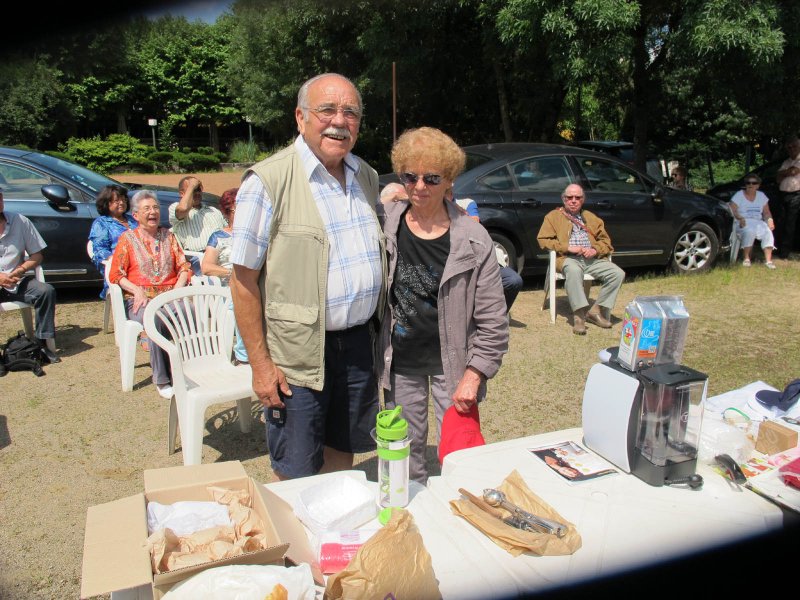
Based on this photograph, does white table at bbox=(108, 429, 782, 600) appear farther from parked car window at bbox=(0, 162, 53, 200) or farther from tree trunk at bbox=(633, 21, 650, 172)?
tree trunk at bbox=(633, 21, 650, 172)

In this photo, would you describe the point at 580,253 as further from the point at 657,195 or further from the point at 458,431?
the point at 458,431

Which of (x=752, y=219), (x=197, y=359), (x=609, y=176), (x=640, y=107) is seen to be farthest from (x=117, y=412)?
(x=640, y=107)

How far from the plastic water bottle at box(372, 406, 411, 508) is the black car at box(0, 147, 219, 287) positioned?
19.1ft

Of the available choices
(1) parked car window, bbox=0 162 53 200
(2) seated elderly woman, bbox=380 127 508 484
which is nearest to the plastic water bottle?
(2) seated elderly woman, bbox=380 127 508 484

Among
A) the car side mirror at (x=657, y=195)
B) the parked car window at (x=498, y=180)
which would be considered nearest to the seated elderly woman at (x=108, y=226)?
the parked car window at (x=498, y=180)

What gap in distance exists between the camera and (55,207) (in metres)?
6.69

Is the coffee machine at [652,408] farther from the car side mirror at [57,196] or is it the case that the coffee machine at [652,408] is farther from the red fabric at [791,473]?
the car side mirror at [57,196]

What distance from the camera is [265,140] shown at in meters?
36.7

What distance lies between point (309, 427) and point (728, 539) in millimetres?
1394

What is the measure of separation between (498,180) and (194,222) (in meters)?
3.32

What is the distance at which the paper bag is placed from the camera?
1386 millimetres

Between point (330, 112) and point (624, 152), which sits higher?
point (624, 152)

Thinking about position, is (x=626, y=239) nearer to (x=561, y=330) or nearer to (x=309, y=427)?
(x=561, y=330)

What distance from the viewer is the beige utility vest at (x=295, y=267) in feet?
7.11
